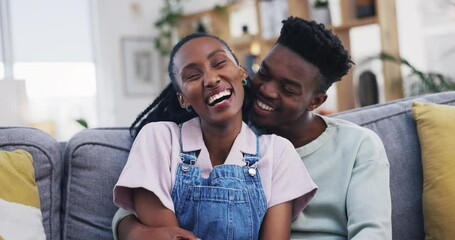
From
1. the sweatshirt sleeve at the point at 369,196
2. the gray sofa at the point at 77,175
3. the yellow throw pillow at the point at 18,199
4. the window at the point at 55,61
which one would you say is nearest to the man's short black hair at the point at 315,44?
the sweatshirt sleeve at the point at 369,196

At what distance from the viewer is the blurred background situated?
3.69 m

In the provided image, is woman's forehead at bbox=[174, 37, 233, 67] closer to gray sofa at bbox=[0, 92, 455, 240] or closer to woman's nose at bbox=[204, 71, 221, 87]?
woman's nose at bbox=[204, 71, 221, 87]

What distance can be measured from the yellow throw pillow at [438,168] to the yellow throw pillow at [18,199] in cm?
103

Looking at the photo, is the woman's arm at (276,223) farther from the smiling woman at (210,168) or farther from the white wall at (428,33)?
the white wall at (428,33)

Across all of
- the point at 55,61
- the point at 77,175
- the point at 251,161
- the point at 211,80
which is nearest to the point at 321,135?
the point at 251,161

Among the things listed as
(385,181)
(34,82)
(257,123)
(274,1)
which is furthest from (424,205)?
(34,82)

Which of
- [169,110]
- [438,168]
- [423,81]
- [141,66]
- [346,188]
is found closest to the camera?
[346,188]

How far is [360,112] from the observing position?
5.90 ft

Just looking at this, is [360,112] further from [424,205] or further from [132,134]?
[132,134]

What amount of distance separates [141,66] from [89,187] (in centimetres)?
438

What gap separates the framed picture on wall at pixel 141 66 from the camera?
5676 mm

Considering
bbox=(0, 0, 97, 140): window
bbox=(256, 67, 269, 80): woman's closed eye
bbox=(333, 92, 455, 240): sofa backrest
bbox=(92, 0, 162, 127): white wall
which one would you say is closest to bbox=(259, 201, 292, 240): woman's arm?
bbox=(256, 67, 269, 80): woman's closed eye

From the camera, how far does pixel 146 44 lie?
5859mm

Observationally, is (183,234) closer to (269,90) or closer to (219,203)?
(219,203)
